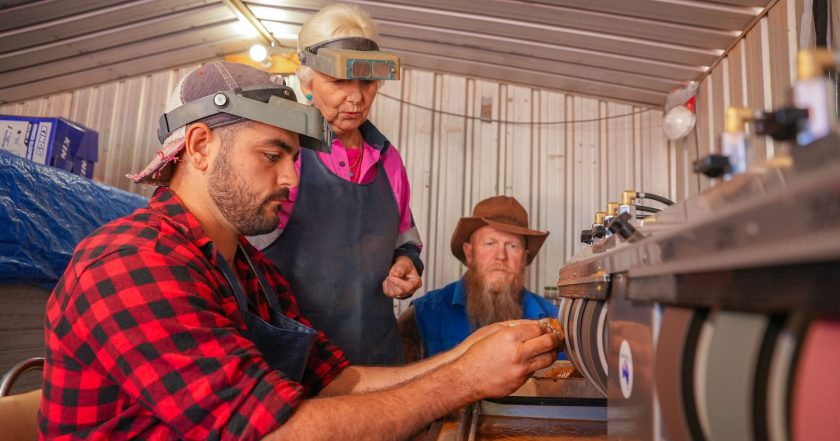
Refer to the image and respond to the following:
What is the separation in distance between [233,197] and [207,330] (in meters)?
0.46

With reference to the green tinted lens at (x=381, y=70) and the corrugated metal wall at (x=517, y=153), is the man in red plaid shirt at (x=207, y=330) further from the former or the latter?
the corrugated metal wall at (x=517, y=153)

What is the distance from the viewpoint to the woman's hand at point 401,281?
2.45 m

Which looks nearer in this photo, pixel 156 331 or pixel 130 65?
pixel 156 331

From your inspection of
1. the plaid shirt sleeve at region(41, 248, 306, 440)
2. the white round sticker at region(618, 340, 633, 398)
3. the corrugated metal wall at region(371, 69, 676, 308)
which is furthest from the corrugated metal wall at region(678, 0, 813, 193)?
the plaid shirt sleeve at region(41, 248, 306, 440)

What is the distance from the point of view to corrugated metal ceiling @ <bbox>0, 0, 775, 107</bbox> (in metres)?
3.58

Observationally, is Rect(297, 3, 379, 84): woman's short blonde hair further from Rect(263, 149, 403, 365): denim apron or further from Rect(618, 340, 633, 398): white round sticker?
Rect(618, 340, 633, 398): white round sticker

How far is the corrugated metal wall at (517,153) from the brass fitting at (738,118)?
4.16 metres

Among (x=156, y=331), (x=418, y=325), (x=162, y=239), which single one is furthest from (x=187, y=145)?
(x=418, y=325)

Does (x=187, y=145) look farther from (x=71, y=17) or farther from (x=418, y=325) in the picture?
(x=71, y=17)

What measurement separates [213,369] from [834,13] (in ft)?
9.07

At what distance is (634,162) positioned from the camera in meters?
4.73

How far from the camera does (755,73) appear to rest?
10.9 feet

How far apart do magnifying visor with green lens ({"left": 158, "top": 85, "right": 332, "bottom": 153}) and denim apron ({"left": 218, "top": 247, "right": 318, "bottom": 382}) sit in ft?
1.19

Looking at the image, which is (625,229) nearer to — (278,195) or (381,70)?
(278,195)
